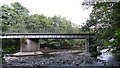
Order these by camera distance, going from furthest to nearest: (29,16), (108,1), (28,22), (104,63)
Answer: (104,63) → (28,22) → (29,16) → (108,1)

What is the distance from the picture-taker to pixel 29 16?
1904 millimetres

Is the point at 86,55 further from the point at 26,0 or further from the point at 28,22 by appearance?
the point at 26,0

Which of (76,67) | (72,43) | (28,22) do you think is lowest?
(76,67)

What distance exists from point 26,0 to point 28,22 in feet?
2.68

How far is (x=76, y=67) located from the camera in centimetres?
305

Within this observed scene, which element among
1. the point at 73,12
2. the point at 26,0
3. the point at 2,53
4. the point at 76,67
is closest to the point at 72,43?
the point at 76,67

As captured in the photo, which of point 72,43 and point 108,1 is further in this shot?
point 72,43

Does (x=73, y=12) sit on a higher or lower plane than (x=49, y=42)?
higher

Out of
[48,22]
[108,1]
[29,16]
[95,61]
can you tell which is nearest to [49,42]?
[95,61]

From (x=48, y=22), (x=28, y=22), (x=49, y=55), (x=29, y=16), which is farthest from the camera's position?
(x=49, y=55)

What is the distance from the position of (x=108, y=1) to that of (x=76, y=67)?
2194mm

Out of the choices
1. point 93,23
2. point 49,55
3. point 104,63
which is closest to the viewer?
point 93,23

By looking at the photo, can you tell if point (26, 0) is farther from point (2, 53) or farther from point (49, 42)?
point (49, 42)

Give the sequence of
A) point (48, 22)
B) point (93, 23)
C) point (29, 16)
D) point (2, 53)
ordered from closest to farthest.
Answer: point (2, 53) < point (29, 16) < point (48, 22) < point (93, 23)
